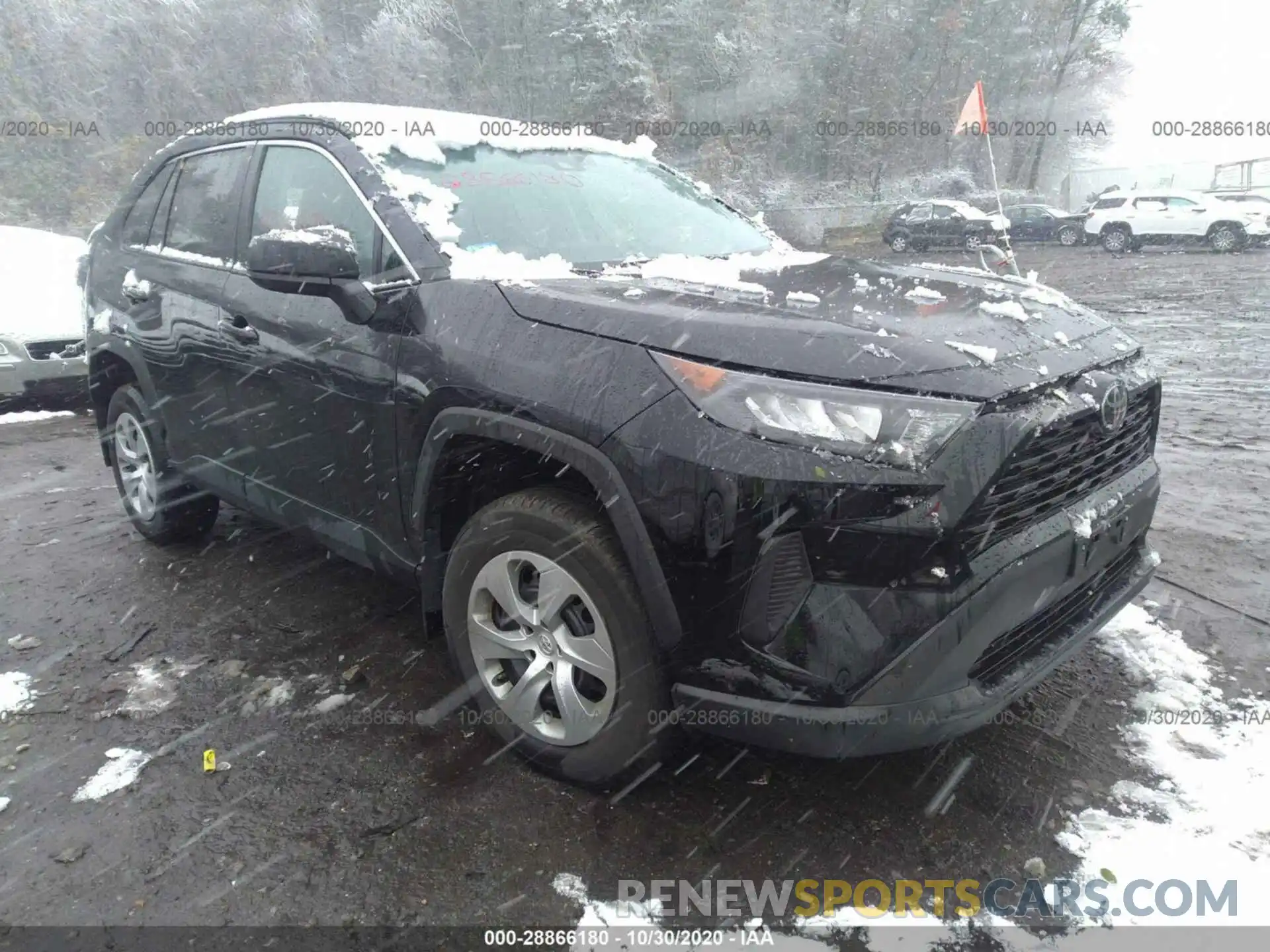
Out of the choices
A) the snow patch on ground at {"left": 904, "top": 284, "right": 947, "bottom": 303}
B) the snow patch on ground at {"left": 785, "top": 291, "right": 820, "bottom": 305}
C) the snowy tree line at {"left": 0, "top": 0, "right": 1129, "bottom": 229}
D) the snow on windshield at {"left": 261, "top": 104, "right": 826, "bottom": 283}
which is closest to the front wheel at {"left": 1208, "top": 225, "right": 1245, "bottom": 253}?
the snowy tree line at {"left": 0, "top": 0, "right": 1129, "bottom": 229}

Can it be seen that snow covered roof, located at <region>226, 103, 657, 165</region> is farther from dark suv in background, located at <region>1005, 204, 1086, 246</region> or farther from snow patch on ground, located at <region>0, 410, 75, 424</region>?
dark suv in background, located at <region>1005, 204, 1086, 246</region>

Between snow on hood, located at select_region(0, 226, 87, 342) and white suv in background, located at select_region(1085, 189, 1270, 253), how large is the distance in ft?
71.8

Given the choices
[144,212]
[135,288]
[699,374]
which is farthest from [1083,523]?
[144,212]

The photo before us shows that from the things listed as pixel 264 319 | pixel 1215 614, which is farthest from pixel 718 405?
pixel 1215 614

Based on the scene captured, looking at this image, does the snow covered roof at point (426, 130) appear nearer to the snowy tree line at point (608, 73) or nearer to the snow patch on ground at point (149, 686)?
the snow patch on ground at point (149, 686)

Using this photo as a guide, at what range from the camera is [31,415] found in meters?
7.85

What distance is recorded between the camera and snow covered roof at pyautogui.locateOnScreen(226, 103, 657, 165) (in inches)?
119

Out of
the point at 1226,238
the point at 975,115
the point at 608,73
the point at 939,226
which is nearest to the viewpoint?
the point at 975,115

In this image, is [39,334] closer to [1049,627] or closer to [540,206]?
[540,206]

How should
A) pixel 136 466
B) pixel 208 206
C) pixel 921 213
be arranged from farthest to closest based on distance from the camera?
1. pixel 921 213
2. pixel 136 466
3. pixel 208 206

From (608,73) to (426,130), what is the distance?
2606 cm

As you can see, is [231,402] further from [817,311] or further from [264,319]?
[817,311]

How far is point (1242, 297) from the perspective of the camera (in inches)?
493

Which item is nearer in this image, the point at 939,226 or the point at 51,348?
the point at 51,348
